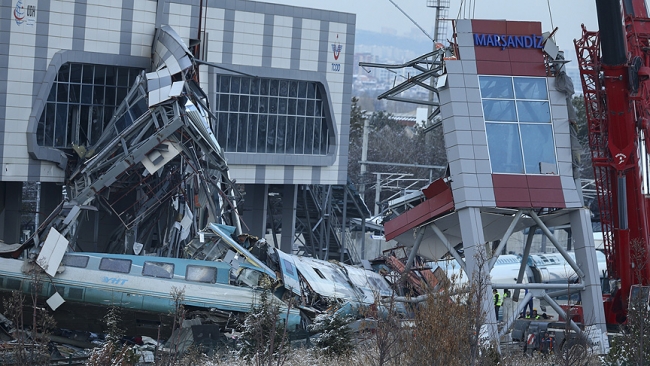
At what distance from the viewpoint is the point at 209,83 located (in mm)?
57219

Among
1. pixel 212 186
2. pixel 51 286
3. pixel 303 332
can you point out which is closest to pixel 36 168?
pixel 212 186

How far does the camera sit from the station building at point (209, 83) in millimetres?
48438

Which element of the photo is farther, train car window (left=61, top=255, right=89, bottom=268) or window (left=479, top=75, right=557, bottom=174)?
window (left=479, top=75, right=557, bottom=174)

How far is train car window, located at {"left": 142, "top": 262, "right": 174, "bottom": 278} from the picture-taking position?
35.9 meters

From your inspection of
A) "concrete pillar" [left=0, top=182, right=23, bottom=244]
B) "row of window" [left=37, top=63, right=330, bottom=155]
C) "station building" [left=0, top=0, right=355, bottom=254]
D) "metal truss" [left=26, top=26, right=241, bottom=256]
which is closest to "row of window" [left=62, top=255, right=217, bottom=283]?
"metal truss" [left=26, top=26, right=241, bottom=256]

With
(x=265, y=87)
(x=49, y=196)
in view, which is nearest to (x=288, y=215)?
(x=265, y=87)

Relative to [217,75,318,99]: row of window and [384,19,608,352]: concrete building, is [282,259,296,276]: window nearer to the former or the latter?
[384,19,608,352]: concrete building

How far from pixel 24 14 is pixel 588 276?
2789 cm

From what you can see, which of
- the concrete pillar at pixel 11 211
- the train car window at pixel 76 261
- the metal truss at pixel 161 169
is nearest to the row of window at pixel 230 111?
the metal truss at pixel 161 169

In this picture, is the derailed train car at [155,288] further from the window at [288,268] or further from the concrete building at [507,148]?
the concrete building at [507,148]

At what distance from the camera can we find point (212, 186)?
149 feet

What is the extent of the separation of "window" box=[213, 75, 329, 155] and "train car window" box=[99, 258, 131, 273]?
900 inches

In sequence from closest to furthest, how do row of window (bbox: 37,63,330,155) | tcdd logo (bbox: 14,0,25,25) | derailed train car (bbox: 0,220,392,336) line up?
1. derailed train car (bbox: 0,220,392,336)
2. tcdd logo (bbox: 14,0,25,25)
3. row of window (bbox: 37,63,330,155)

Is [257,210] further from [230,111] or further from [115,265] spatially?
[115,265]
